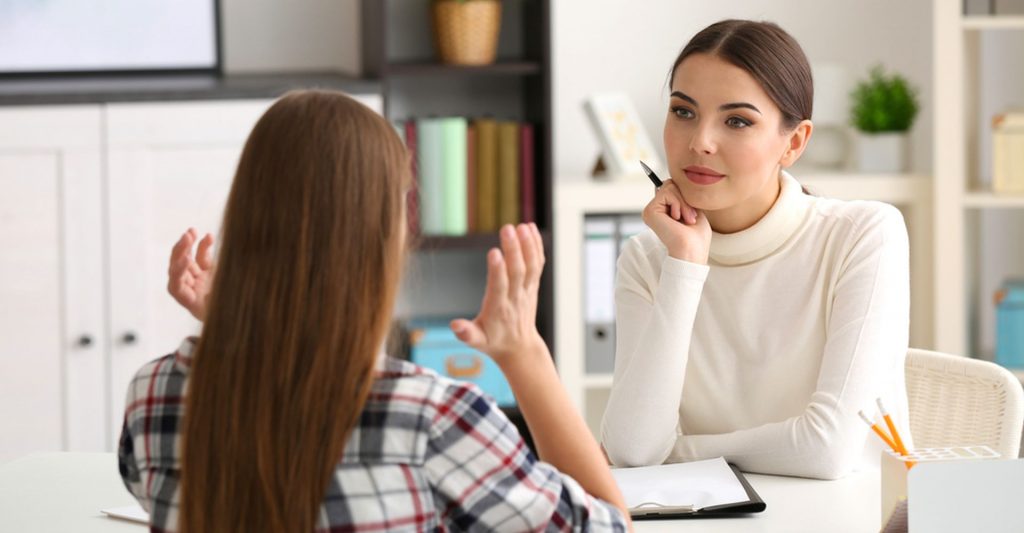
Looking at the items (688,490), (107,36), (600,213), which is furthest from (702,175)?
(107,36)

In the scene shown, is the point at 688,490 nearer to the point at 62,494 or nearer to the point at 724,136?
the point at 724,136

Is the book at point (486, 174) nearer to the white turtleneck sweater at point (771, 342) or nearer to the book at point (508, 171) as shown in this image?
the book at point (508, 171)

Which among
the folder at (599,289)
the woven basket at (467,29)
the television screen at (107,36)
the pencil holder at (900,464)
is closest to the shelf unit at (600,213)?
the folder at (599,289)

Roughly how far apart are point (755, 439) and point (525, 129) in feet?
5.77

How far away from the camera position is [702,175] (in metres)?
1.85

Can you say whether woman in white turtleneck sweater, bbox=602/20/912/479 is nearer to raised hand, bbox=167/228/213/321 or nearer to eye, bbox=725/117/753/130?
eye, bbox=725/117/753/130

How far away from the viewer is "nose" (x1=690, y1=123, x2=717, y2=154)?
5.96 feet

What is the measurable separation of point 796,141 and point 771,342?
0.99 feet

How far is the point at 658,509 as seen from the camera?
1.44m

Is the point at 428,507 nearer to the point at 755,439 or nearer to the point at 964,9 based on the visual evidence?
the point at 755,439

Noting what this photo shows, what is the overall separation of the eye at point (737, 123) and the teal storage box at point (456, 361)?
1.62 meters

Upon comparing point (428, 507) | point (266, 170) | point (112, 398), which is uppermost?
point (266, 170)

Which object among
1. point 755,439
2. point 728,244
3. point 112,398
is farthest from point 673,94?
point 112,398

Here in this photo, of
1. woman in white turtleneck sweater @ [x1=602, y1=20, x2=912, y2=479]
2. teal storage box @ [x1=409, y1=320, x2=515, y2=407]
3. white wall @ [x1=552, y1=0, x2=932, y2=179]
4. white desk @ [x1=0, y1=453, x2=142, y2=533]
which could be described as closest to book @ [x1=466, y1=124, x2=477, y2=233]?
teal storage box @ [x1=409, y1=320, x2=515, y2=407]
